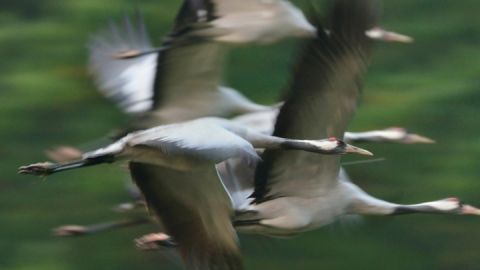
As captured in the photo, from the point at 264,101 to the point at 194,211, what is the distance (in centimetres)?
32

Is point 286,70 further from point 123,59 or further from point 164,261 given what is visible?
point 123,59

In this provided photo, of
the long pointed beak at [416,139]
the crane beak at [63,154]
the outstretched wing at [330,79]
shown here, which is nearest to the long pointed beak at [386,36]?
the outstretched wing at [330,79]

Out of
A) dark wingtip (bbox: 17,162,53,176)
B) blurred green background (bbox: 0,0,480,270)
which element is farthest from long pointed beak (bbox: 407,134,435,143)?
dark wingtip (bbox: 17,162,53,176)

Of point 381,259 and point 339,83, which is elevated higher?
point 339,83

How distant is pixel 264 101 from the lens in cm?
462

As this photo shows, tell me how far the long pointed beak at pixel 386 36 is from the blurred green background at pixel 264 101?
5 centimetres

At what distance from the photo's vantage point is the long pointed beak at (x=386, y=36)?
4402 millimetres

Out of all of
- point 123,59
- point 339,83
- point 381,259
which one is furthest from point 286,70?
point 123,59

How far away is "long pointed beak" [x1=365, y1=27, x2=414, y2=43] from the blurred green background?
45 millimetres

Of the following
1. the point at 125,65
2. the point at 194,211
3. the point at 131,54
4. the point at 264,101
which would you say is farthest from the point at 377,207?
the point at 125,65

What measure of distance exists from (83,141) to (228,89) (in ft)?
1.54

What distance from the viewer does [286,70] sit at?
15.0ft

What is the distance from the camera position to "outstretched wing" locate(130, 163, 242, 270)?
439 centimetres

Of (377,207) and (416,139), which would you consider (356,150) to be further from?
(377,207)
